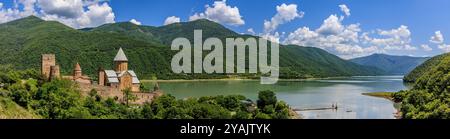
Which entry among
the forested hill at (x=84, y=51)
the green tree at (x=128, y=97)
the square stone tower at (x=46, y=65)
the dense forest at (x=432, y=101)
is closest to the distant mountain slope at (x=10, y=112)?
the green tree at (x=128, y=97)

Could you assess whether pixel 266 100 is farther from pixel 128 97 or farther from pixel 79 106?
pixel 79 106

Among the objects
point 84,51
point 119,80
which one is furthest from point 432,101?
point 84,51

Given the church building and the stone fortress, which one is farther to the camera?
the church building

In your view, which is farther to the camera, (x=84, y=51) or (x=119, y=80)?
(x=84, y=51)

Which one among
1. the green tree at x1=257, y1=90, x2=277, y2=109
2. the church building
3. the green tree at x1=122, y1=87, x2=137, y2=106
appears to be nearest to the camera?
the green tree at x1=122, y1=87, x2=137, y2=106

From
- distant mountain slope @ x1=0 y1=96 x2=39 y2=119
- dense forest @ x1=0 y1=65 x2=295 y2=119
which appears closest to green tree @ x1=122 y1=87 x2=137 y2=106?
dense forest @ x1=0 y1=65 x2=295 y2=119

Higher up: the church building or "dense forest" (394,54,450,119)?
the church building

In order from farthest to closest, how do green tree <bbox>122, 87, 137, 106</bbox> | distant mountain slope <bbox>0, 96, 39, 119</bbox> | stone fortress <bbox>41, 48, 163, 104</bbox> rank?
green tree <bbox>122, 87, 137, 106</bbox>
stone fortress <bbox>41, 48, 163, 104</bbox>
distant mountain slope <bbox>0, 96, 39, 119</bbox>

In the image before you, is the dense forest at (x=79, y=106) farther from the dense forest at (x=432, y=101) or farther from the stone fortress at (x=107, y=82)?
the dense forest at (x=432, y=101)

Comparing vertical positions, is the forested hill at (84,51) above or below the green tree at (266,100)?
above

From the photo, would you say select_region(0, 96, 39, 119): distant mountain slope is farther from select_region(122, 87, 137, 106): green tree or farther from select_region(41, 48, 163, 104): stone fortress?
select_region(122, 87, 137, 106): green tree
